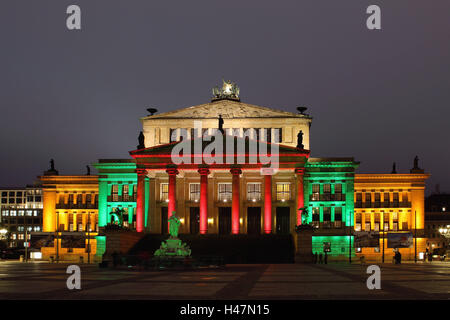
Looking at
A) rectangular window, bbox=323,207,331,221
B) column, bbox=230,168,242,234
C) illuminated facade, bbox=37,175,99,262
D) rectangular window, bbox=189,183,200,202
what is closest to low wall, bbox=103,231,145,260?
column, bbox=230,168,242,234

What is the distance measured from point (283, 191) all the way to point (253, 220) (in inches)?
224

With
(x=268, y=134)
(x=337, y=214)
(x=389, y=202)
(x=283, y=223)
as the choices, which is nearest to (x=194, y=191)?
(x=283, y=223)

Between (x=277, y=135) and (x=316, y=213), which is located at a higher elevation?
(x=277, y=135)

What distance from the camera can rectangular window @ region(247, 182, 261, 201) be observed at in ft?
273

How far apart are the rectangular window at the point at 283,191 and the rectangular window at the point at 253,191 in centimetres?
272

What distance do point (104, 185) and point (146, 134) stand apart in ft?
30.8

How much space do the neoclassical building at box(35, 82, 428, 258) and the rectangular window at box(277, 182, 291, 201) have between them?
137mm

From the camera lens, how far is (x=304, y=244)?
66.3 metres

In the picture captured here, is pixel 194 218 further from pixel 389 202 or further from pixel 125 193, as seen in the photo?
pixel 389 202

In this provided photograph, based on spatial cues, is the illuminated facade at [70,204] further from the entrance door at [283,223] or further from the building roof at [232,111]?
the entrance door at [283,223]

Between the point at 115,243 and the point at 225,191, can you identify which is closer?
the point at 115,243

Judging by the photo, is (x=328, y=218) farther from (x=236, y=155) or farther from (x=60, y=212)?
(x=60, y=212)

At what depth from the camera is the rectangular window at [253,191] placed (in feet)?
273
